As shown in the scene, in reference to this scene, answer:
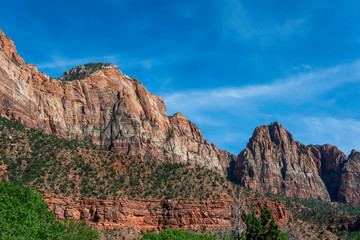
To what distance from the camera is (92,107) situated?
395ft

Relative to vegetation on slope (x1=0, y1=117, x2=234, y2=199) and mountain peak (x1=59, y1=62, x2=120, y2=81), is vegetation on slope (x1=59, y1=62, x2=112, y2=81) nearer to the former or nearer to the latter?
mountain peak (x1=59, y1=62, x2=120, y2=81)

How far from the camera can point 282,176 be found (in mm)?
179000

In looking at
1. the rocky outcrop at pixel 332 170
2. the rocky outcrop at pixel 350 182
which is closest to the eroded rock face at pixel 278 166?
the rocky outcrop at pixel 332 170

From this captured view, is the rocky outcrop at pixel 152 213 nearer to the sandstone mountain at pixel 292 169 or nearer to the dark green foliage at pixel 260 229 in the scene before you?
the dark green foliage at pixel 260 229

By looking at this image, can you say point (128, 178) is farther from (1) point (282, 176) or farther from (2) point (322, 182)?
(2) point (322, 182)

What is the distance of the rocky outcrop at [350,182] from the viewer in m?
175

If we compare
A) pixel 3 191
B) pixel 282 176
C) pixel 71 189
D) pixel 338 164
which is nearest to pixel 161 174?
pixel 71 189

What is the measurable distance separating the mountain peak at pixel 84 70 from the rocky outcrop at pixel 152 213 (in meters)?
63.4

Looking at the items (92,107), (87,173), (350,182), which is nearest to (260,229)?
(87,173)

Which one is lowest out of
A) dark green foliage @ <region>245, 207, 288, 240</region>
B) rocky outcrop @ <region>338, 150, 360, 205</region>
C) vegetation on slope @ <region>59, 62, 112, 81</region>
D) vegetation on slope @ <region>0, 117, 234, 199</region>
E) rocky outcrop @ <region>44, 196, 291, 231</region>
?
dark green foliage @ <region>245, 207, 288, 240</region>

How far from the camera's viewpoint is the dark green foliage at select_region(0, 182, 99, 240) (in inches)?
1313

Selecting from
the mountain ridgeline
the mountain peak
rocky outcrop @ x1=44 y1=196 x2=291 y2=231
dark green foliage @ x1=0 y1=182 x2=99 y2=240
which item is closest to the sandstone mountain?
the mountain ridgeline

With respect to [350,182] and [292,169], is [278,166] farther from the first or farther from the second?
[350,182]

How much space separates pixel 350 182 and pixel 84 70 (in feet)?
424
